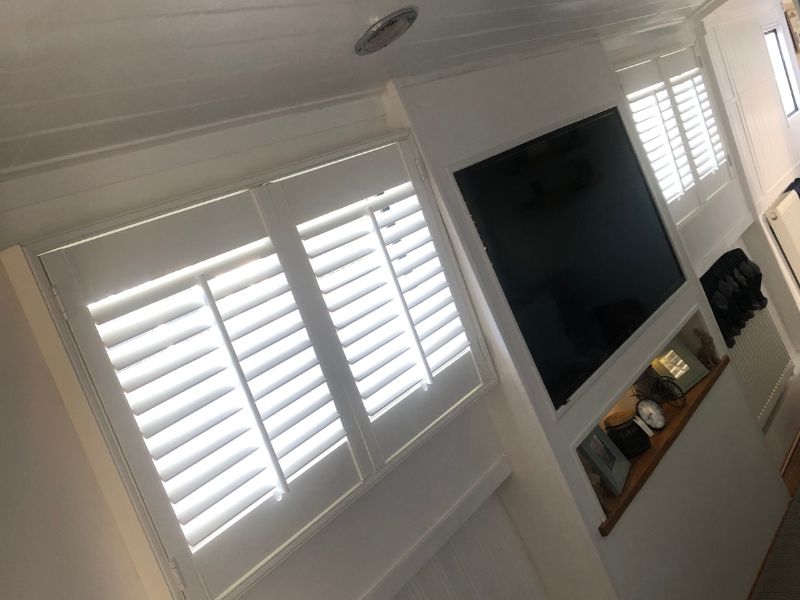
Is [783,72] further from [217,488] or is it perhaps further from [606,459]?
[217,488]

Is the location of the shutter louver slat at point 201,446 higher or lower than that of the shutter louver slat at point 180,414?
lower

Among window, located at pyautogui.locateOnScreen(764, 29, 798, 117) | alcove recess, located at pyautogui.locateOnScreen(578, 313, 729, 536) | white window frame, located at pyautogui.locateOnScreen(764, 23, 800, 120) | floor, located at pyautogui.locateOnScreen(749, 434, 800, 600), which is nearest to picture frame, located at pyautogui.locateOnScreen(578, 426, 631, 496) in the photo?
alcove recess, located at pyautogui.locateOnScreen(578, 313, 729, 536)

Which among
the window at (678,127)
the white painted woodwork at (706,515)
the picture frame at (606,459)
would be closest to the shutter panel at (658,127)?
the window at (678,127)

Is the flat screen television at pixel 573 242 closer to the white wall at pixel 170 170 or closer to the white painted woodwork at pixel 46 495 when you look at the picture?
the white wall at pixel 170 170

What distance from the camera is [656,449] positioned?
7.85 feet

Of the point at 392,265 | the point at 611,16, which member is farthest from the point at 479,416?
the point at 611,16

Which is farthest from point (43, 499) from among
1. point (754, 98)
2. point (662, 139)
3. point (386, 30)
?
point (754, 98)

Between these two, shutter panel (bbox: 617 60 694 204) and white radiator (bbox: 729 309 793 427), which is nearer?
shutter panel (bbox: 617 60 694 204)

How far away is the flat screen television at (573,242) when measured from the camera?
6.95ft

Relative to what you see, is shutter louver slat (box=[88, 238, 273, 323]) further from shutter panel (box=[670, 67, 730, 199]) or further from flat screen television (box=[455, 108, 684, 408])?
shutter panel (box=[670, 67, 730, 199])

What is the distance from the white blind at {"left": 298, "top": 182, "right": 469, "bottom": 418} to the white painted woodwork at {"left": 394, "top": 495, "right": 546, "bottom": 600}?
0.48 meters

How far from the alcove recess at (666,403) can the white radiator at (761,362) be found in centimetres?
51

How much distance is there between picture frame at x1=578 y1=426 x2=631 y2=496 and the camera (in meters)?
2.20

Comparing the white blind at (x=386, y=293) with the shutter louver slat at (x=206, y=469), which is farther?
the white blind at (x=386, y=293)
